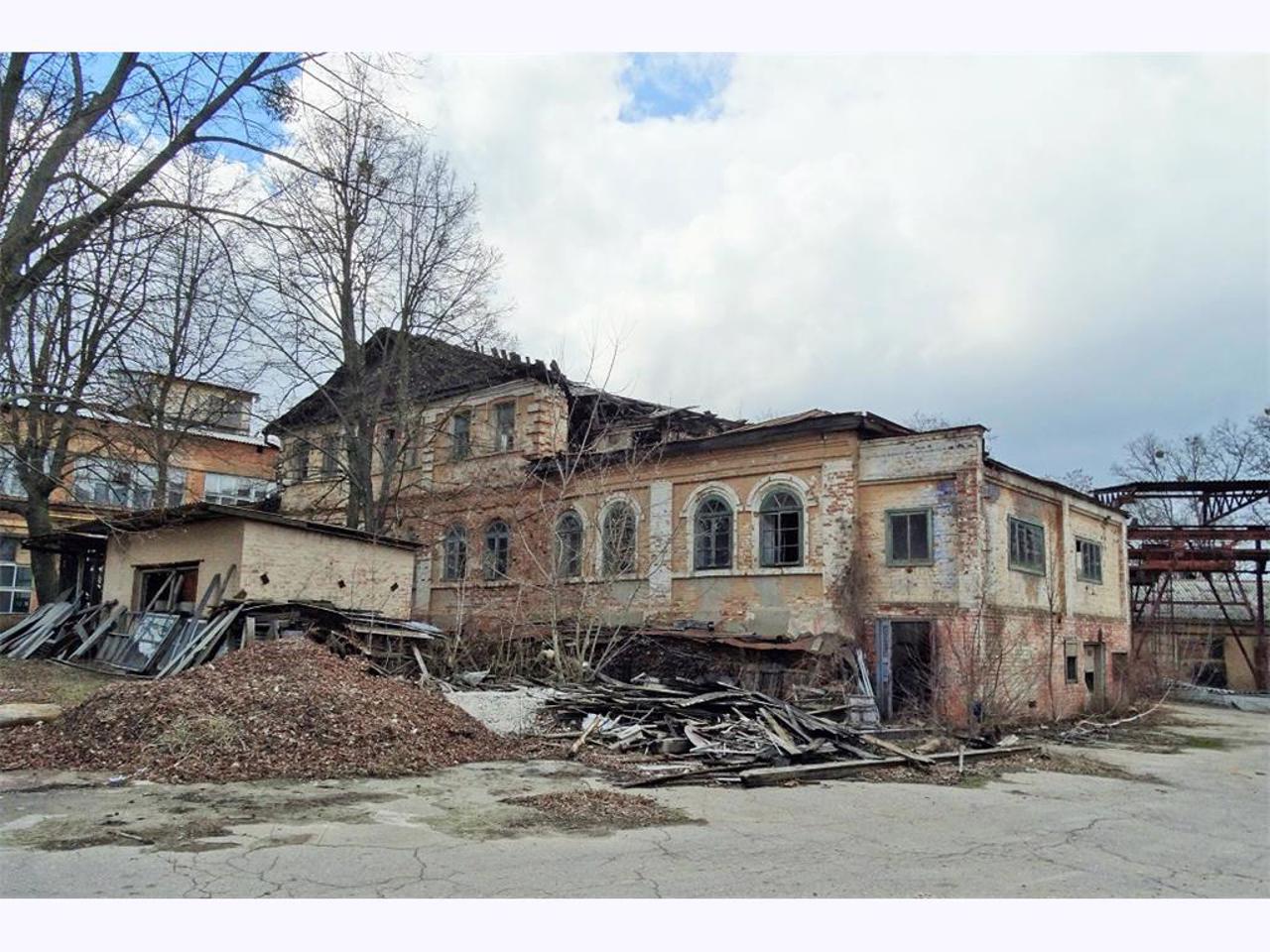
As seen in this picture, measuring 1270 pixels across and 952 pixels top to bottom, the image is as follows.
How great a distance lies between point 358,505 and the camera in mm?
26656

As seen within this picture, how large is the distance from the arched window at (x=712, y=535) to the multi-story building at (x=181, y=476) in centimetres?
1069

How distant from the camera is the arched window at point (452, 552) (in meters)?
28.6

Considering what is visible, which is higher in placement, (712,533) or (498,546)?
(712,533)

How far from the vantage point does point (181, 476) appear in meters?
38.6

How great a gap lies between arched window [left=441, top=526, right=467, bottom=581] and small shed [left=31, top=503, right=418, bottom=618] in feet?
21.6

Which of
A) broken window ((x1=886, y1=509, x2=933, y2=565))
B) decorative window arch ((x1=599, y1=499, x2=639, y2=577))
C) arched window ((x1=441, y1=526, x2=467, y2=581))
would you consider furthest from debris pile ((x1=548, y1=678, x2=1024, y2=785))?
arched window ((x1=441, y1=526, x2=467, y2=581))

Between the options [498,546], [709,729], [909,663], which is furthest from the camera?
[498,546]

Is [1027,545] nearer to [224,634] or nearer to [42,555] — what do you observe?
[224,634]

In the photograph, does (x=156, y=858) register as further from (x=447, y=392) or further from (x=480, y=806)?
(x=447, y=392)

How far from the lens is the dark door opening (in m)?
18.9

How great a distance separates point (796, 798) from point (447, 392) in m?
21.8

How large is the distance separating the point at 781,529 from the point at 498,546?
31.1 ft

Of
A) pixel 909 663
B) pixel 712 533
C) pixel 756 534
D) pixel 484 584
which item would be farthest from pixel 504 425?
pixel 909 663

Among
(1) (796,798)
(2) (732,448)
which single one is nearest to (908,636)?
(2) (732,448)
